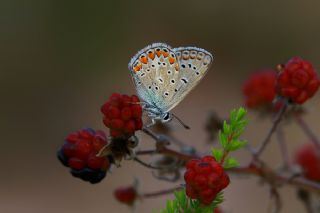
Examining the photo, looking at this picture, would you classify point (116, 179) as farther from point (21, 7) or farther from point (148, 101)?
point (148, 101)

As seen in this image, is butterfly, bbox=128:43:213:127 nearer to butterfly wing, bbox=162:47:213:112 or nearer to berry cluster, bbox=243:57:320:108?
butterfly wing, bbox=162:47:213:112

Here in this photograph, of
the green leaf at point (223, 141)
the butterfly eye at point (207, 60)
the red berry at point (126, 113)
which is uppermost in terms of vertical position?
the butterfly eye at point (207, 60)

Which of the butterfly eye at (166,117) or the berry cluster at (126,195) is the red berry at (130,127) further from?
the berry cluster at (126,195)

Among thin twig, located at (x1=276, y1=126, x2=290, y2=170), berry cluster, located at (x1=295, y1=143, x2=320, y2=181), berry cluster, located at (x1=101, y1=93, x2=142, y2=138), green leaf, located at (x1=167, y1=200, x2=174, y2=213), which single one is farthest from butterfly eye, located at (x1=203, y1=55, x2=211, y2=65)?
berry cluster, located at (x1=295, y1=143, x2=320, y2=181)

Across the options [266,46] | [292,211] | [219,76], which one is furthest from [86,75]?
[292,211]

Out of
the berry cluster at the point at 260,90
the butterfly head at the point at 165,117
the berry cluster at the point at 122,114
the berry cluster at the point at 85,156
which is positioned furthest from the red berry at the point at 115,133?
the berry cluster at the point at 260,90
